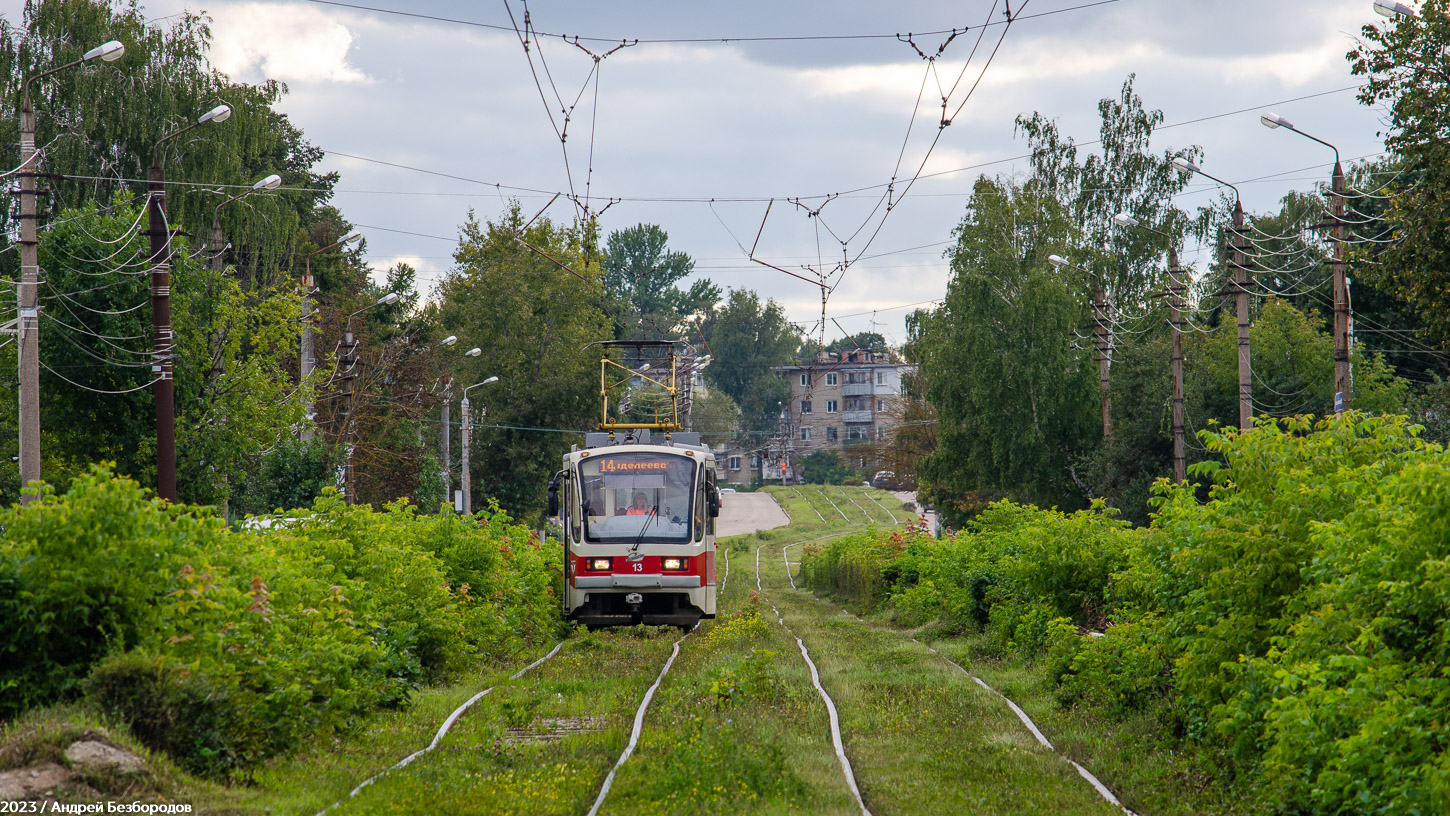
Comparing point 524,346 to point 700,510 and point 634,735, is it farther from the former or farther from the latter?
point 634,735

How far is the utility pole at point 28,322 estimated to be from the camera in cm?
1734

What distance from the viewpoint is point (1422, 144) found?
65.5 ft

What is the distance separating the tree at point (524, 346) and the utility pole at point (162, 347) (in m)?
32.6

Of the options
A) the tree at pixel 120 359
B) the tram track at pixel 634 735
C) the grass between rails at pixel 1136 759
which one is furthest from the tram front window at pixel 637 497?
the tree at pixel 120 359

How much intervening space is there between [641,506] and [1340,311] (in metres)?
13.5

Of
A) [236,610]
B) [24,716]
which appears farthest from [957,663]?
[24,716]

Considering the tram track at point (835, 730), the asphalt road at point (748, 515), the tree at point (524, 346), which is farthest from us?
the asphalt road at point (748, 515)

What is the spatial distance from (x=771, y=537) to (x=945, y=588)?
48478mm

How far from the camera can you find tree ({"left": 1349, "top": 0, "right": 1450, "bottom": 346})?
19500 millimetres

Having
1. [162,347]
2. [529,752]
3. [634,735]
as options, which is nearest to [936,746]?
[634,735]

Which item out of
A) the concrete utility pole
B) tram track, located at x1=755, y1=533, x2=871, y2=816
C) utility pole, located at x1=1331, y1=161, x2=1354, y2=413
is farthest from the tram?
the concrete utility pole

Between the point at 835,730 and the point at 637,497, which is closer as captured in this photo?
the point at 835,730

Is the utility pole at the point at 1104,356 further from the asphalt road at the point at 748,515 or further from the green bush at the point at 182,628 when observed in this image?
the asphalt road at the point at 748,515

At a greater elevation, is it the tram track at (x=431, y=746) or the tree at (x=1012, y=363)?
the tree at (x=1012, y=363)
